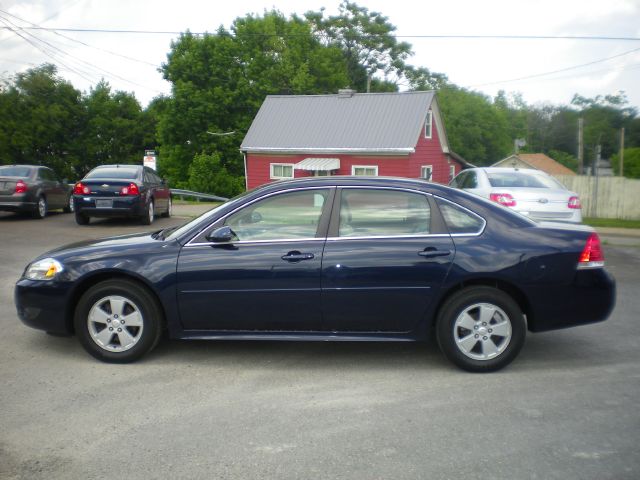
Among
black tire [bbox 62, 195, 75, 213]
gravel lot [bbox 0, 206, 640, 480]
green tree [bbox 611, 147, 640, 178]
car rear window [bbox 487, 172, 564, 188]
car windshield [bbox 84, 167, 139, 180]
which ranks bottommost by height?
gravel lot [bbox 0, 206, 640, 480]

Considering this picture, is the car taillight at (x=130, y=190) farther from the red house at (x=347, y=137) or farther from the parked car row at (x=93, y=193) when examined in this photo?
the red house at (x=347, y=137)

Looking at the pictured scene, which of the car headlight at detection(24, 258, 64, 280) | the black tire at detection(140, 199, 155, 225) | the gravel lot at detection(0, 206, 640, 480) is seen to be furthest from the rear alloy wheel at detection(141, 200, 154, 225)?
the car headlight at detection(24, 258, 64, 280)

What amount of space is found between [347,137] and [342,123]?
1277 mm

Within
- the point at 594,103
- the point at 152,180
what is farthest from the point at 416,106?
the point at 594,103

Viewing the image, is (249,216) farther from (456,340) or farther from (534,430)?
(534,430)

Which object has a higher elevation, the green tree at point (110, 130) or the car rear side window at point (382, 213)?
the green tree at point (110, 130)

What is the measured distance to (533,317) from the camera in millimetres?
5367

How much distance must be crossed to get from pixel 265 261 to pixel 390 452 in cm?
199

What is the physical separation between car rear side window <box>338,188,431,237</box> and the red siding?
27823mm

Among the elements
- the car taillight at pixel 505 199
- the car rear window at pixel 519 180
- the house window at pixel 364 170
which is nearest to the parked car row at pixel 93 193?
the car rear window at pixel 519 180

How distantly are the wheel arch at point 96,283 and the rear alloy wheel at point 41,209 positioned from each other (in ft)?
42.3

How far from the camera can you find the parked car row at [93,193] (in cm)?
1570

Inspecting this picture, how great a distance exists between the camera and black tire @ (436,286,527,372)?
17.2ft

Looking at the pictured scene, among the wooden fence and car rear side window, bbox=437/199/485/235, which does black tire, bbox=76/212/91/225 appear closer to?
car rear side window, bbox=437/199/485/235
